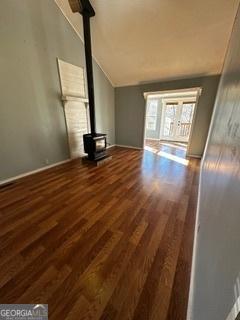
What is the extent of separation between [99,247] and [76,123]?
10.8 ft

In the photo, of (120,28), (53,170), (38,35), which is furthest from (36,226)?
(120,28)

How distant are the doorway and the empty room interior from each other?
2.44 meters

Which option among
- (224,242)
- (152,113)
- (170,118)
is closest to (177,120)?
(170,118)

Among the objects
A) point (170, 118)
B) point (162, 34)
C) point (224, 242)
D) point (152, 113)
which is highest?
point (162, 34)

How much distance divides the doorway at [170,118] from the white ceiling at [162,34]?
2671mm

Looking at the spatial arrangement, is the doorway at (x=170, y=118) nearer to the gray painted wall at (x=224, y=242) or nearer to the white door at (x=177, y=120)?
the white door at (x=177, y=120)

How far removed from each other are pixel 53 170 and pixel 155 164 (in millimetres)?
2562

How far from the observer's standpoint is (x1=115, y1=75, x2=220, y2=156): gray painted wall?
3.69 m

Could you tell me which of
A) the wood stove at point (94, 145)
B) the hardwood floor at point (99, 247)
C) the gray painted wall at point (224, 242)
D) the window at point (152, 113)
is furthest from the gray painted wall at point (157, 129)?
the gray painted wall at point (224, 242)

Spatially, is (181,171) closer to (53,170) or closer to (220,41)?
(220,41)

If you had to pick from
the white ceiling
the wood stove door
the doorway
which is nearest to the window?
the doorway

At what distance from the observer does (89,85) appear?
328 centimetres

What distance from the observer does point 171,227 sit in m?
1.65

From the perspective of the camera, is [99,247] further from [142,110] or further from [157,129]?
[157,129]
